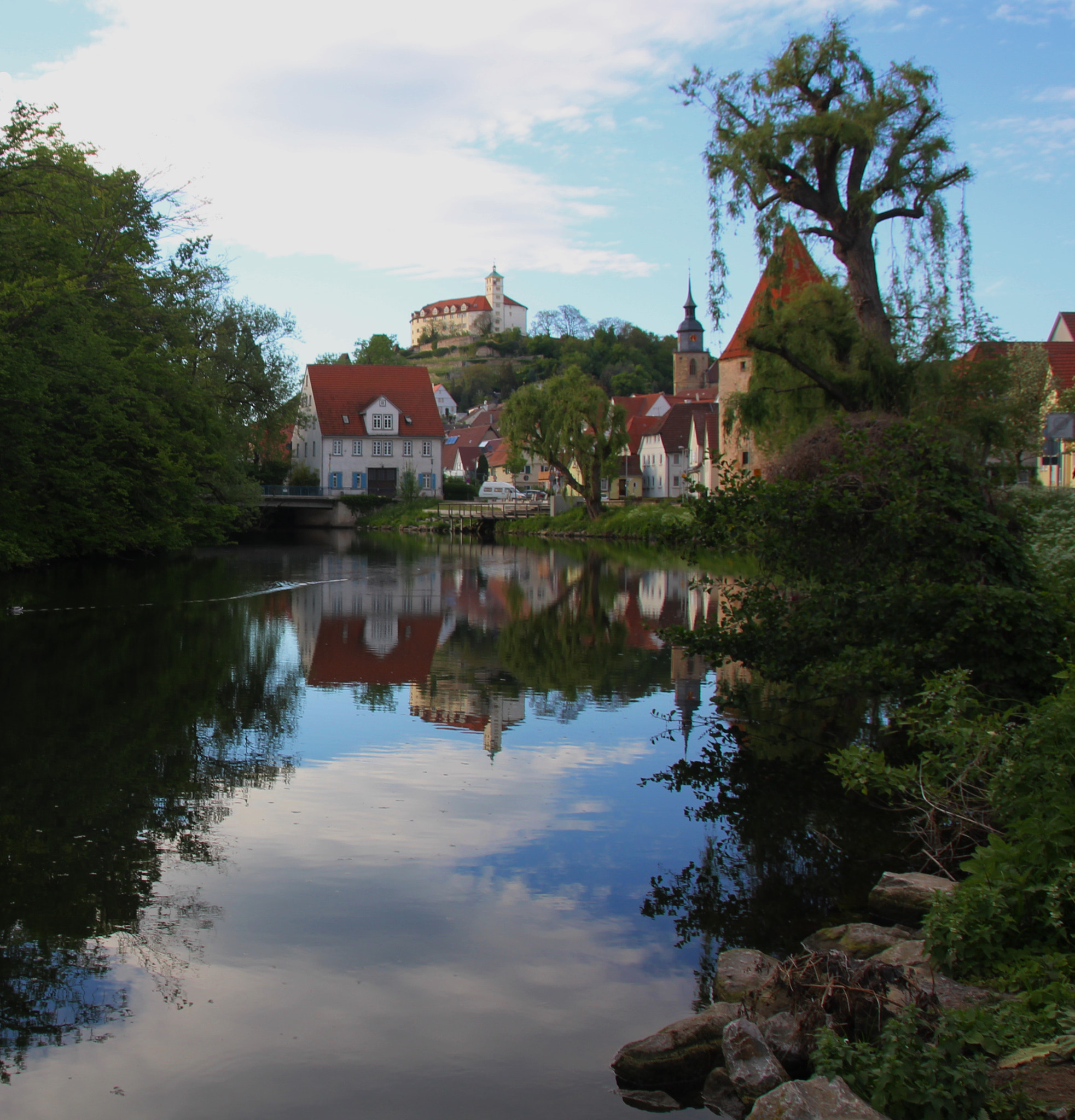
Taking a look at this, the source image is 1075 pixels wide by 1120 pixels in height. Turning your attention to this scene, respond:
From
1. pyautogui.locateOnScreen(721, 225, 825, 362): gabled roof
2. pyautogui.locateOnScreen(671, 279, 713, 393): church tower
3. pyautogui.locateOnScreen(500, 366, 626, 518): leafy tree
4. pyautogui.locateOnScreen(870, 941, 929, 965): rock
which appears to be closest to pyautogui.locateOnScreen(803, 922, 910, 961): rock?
pyautogui.locateOnScreen(870, 941, 929, 965): rock

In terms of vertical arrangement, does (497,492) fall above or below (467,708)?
above

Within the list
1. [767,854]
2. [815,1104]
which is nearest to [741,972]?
[815,1104]

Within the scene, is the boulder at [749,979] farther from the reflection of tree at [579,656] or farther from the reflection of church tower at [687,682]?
the reflection of tree at [579,656]

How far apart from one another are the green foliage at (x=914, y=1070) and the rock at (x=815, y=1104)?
101 millimetres

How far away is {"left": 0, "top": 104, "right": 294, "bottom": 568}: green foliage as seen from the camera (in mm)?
Answer: 25172

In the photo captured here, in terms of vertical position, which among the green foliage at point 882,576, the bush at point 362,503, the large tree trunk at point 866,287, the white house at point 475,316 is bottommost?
the green foliage at point 882,576

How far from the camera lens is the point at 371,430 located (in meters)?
77.0

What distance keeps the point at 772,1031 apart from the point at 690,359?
376 feet

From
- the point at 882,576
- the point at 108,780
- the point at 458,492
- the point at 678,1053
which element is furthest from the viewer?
the point at 458,492

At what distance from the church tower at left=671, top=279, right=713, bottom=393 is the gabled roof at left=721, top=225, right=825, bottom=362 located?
3587 inches

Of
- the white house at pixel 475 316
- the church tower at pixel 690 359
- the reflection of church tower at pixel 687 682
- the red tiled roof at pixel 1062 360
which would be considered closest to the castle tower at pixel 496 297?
the white house at pixel 475 316

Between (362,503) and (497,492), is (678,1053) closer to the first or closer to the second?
(362,503)

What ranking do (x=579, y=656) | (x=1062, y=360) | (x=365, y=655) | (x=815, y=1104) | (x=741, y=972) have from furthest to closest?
(x=1062, y=360) → (x=579, y=656) → (x=365, y=655) → (x=741, y=972) → (x=815, y=1104)

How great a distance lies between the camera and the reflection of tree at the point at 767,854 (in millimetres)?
7227
